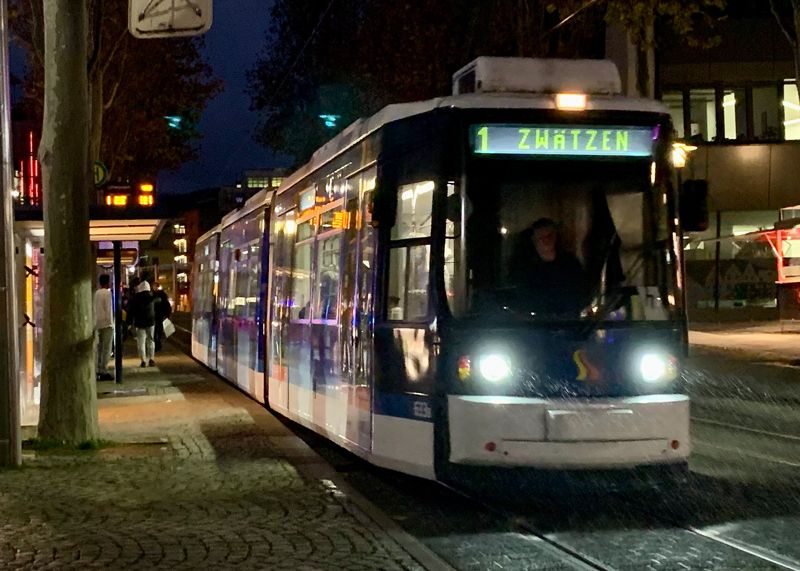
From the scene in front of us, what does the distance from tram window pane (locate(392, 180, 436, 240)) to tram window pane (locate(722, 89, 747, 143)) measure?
114 feet

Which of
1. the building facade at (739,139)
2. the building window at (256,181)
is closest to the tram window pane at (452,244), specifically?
the building facade at (739,139)

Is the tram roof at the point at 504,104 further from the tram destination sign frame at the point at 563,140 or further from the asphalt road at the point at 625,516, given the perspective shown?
the asphalt road at the point at 625,516

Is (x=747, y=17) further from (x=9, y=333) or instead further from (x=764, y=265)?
(x=9, y=333)

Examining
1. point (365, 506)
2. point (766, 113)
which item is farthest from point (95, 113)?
point (766, 113)

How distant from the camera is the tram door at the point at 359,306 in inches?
376

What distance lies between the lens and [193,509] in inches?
345

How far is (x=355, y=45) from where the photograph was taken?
35219mm

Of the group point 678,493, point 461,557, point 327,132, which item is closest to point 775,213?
point 327,132

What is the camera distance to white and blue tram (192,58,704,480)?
8.36 m

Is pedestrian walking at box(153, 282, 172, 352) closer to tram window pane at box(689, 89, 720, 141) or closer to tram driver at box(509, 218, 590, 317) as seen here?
tram driver at box(509, 218, 590, 317)

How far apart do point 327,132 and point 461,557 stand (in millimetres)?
32814

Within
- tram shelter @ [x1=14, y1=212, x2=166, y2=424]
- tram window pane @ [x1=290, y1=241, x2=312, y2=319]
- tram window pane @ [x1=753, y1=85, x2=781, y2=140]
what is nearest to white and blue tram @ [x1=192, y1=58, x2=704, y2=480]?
tram window pane @ [x1=290, y1=241, x2=312, y2=319]

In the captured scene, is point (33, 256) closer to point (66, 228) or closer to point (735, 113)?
point (66, 228)

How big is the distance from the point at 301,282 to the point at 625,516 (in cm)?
538
